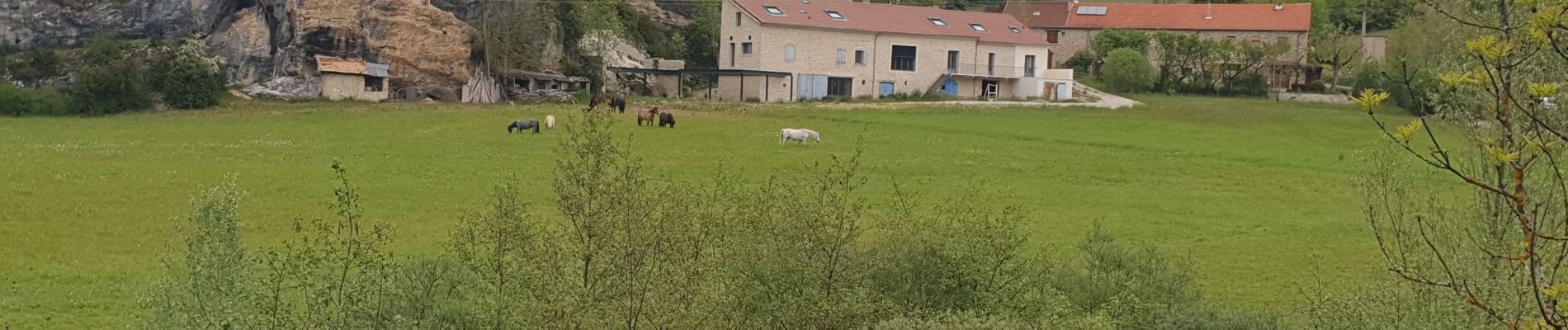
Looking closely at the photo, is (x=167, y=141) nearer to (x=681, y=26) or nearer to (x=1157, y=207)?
(x=1157, y=207)

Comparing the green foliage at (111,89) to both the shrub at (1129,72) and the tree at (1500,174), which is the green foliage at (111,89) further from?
the shrub at (1129,72)

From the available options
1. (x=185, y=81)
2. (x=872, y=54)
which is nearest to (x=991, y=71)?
(x=872, y=54)

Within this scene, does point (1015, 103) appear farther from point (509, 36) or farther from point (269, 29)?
point (269, 29)

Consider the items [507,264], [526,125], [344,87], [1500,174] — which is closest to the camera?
[1500,174]

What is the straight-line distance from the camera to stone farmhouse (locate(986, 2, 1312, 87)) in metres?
71.8

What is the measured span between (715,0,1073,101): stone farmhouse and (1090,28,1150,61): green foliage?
1006 centimetres

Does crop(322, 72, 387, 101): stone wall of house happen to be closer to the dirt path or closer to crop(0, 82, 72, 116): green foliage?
crop(0, 82, 72, 116): green foliage

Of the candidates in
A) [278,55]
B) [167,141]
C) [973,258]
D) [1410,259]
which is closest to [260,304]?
[973,258]

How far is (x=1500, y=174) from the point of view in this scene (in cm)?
476

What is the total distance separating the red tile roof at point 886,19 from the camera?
56.0 meters

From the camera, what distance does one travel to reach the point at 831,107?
47.5 metres

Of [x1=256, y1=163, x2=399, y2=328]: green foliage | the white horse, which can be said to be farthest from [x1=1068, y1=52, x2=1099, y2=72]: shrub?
[x1=256, y1=163, x2=399, y2=328]: green foliage

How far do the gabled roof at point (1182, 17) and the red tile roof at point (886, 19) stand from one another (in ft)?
46.9

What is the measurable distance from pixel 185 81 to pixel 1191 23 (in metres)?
51.5
